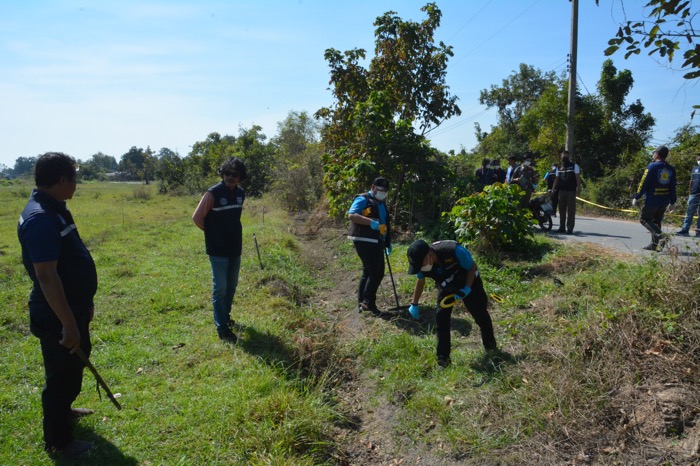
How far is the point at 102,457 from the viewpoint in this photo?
3.27 m

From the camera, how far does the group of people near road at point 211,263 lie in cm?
300

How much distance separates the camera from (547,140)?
21.4 metres

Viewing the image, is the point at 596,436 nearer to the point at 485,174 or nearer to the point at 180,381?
the point at 180,381

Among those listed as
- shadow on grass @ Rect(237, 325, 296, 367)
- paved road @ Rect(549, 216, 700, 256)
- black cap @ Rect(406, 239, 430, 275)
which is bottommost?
shadow on grass @ Rect(237, 325, 296, 367)

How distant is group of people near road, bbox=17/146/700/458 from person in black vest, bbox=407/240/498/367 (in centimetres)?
1

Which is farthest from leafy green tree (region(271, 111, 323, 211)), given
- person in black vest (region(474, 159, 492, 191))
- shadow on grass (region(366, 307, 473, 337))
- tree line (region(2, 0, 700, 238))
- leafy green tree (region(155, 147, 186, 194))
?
leafy green tree (region(155, 147, 186, 194))

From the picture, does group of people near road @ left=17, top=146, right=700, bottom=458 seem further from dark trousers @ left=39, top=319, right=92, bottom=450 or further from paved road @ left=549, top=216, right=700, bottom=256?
paved road @ left=549, top=216, right=700, bottom=256

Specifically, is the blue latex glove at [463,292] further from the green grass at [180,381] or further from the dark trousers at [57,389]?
the dark trousers at [57,389]

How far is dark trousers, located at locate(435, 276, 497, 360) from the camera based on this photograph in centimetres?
463

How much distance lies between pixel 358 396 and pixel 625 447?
245cm

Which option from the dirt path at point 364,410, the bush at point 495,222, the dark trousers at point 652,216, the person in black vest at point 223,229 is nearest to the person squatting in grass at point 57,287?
the person in black vest at point 223,229

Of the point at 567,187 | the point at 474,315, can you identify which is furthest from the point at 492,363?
the point at 567,187

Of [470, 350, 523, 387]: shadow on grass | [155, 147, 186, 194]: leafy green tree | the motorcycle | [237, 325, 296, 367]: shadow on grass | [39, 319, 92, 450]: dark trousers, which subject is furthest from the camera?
[155, 147, 186, 194]: leafy green tree

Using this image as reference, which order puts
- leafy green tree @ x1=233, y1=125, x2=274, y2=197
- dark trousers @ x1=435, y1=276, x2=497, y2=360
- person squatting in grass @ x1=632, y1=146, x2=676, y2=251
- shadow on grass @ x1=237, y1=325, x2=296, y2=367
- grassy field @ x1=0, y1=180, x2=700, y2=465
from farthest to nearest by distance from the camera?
leafy green tree @ x1=233, y1=125, x2=274, y2=197, person squatting in grass @ x1=632, y1=146, x2=676, y2=251, shadow on grass @ x1=237, y1=325, x2=296, y2=367, dark trousers @ x1=435, y1=276, x2=497, y2=360, grassy field @ x1=0, y1=180, x2=700, y2=465
